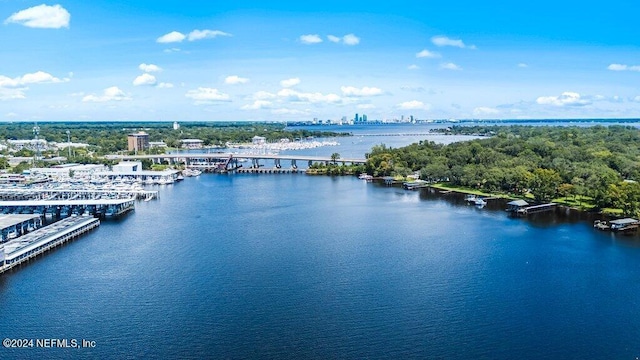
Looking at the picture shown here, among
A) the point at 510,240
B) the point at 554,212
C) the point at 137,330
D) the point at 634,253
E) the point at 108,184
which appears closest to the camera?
the point at 137,330

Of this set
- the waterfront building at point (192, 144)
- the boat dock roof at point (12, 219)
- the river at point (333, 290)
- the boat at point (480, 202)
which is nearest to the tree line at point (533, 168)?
the boat at point (480, 202)

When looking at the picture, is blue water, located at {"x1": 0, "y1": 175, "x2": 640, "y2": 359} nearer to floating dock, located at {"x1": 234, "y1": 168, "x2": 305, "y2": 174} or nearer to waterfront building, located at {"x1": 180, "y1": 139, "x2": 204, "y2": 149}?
floating dock, located at {"x1": 234, "y1": 168, "x2": 305, "y2": 174}

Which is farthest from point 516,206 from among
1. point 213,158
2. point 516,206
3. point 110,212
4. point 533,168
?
point 213,158

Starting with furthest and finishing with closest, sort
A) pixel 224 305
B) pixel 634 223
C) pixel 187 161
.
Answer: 1. pixel 187 161
2. pixel 634 223
3. pixel 224 305

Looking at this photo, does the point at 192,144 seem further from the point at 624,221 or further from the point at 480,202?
the point at 624,221

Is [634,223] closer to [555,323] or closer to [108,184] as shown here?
[555,323]

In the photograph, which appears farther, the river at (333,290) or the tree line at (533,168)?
the tree line at (533,168)

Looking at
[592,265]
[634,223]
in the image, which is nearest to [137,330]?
[592,265]

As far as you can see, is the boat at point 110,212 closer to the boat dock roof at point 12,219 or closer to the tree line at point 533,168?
the boat dock roof at point 12,219
